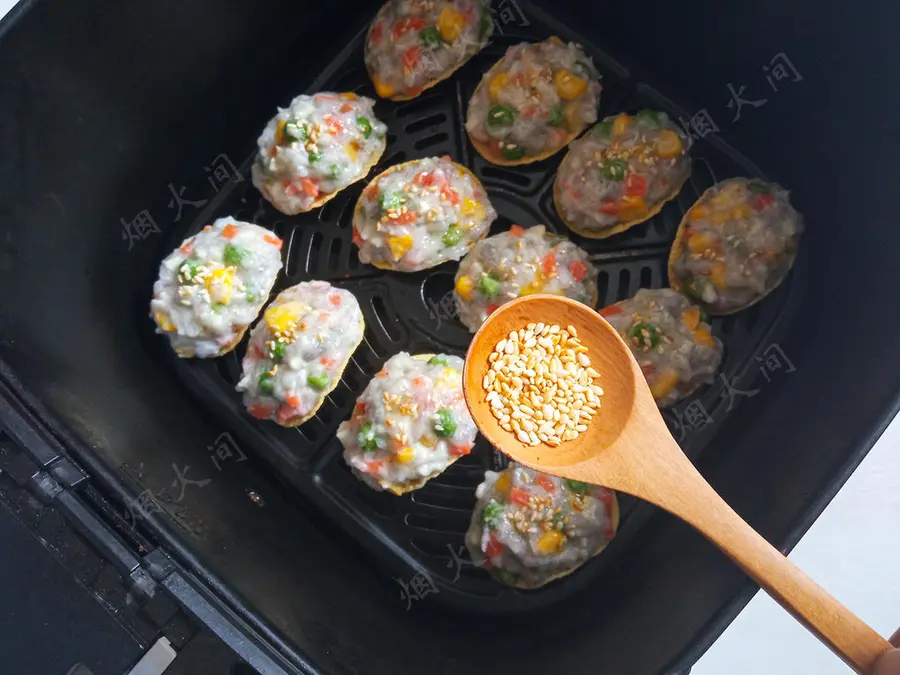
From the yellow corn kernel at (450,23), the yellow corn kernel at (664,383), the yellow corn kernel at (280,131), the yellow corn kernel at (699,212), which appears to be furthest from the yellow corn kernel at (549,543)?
the yellow corn kernel at (450,23)

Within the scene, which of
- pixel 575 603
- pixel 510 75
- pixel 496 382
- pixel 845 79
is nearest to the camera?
pixel 496 382

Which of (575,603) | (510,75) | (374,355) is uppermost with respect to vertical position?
(510,75)

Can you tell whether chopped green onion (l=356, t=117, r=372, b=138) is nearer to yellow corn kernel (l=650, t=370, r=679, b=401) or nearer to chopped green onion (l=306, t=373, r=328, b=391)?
chopped green onion (l=306, t=373, r=328, b=391)

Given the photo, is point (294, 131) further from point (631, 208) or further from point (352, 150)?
point (631, 208)

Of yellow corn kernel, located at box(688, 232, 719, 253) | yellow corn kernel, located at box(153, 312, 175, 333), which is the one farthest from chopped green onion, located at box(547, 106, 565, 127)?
yellow corn kernel, located at box(153, 312, 175, 333)

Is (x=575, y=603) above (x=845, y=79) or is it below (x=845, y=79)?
below

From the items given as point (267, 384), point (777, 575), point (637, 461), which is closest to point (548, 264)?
point (637, 461)

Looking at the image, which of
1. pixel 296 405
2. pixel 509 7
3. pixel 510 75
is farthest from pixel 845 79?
pixel 296 405

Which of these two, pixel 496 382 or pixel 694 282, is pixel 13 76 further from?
pixel 694 282
